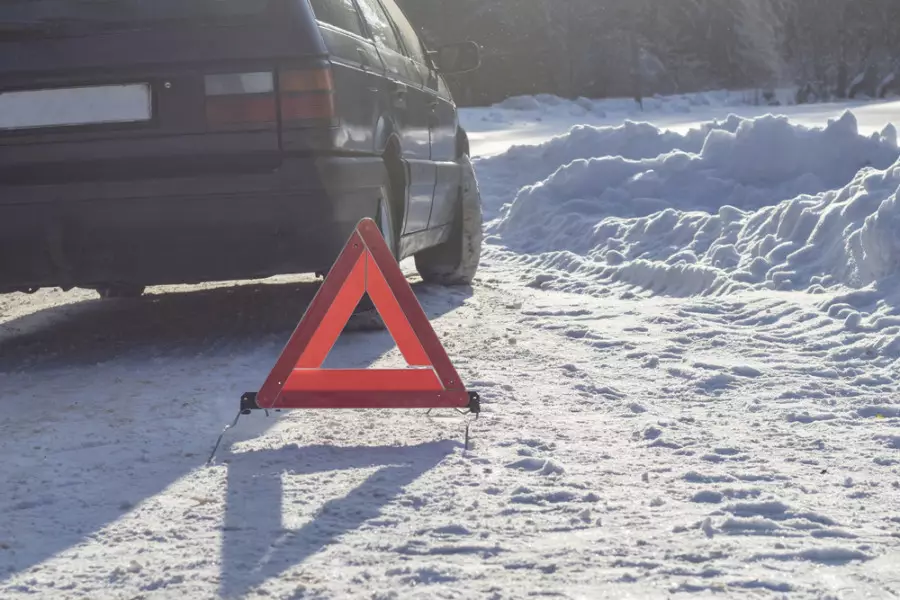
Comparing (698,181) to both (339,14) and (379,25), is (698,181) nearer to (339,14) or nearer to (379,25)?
(379,25)

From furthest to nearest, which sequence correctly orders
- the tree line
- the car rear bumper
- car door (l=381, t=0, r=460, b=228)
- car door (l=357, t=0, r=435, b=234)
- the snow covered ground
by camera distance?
the tree line → car door (l=381, t=0, r=460, b=228) → car door (l=357, t=0, r=435, b=234) → the car rear bumper → the snow covered ground

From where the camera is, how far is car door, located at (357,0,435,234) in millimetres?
6156

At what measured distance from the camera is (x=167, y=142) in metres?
5.04

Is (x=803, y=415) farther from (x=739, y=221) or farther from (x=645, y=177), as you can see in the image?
(x=645, y=177)

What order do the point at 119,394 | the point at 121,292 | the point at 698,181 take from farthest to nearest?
the point at 698,181, the point at 121,292, the point at 119,394

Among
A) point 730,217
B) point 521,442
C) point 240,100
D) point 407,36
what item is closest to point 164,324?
point 240,100

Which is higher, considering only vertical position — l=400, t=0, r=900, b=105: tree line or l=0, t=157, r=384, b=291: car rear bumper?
l=0, t=157, r=384, b=291: car rear bumper

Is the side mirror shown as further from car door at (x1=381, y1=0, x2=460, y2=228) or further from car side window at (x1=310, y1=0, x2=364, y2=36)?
car side window at (x1=310, y1=0, x2=364, y2=36)

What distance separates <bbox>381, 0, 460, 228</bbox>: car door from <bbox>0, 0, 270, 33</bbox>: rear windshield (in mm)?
1916

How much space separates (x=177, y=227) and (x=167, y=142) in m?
0.33

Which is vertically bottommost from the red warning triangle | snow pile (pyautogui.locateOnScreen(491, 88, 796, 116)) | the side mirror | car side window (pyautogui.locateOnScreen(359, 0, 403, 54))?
snow pile (pyautogui.locateOnScreen(491, 88, 796, 116))

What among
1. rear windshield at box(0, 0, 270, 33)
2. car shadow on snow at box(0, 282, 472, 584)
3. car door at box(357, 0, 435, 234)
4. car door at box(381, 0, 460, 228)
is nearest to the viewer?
car shadow on snow at box(0, 282, 472, 584)

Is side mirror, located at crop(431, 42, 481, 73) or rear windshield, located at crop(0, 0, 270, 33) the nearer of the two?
rear windshield, located at crop(0, 0, 270, 33)

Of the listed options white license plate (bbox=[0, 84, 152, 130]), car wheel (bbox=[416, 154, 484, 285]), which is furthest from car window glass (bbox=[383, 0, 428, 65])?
white license plate (bbox=[0, 84, 152, 130])
